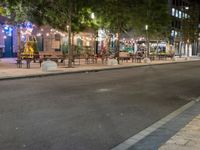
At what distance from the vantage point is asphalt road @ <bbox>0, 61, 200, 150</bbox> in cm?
762

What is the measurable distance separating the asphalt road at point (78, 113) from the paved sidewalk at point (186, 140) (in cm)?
101

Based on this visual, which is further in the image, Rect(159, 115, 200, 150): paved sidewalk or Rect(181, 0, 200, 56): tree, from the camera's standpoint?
Rect(181, 0, 200, 56): tree

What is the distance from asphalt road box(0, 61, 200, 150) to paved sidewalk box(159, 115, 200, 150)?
1014 mm

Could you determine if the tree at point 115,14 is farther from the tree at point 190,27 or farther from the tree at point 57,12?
the tree at point 190,27

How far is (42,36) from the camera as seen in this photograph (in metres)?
45.6

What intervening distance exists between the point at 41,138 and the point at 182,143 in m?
2.54

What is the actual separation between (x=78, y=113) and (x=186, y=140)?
3.94 m

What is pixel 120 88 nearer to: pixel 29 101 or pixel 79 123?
pixel 29 101

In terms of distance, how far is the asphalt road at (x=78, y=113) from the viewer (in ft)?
25.0

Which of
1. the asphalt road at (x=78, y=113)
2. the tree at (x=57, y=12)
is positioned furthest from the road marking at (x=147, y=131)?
the tree at (x=57, y=12)

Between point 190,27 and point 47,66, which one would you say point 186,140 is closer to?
point 47,66

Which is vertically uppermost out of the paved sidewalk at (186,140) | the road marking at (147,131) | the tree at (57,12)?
the tree at (57,12)

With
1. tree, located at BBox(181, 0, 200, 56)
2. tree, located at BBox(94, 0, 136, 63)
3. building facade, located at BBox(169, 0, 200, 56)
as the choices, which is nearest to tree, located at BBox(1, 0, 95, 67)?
tree, located at BBox(94, 0, 136, 63)

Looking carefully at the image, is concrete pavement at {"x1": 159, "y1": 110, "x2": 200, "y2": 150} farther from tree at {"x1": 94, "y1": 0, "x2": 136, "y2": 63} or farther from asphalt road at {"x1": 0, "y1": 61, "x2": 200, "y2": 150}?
tree at {"x1": 94, "y1": 0, "x2": 136, "y2": 63}
